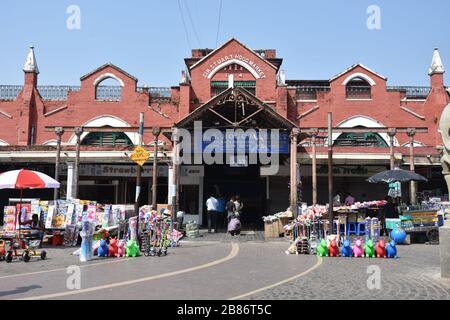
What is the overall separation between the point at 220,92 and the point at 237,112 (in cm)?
419

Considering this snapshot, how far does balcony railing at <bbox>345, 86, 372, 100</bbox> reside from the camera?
85.3 feet

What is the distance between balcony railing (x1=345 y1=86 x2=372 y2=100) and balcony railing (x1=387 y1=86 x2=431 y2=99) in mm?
1981

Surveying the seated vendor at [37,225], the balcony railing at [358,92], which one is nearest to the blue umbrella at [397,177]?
the balcony railing at [358,92]

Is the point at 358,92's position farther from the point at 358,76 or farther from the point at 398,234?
the point at 398,234

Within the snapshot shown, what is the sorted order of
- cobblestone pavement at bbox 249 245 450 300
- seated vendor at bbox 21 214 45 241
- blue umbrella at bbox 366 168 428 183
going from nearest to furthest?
cobblestone pavement at bbox 249 245 450 300 → seated vendor at bbox 21 214 45 241 → blue umbrella at bbox 366 168 428 183

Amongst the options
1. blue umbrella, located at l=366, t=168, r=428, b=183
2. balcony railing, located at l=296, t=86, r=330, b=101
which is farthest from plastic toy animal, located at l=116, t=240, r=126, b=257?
balcony railing, located at l=296, t=86, r=330, b=101

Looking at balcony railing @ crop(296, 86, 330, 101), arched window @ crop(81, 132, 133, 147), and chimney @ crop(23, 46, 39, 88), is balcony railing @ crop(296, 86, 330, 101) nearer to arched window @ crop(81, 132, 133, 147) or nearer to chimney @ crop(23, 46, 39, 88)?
arched window @ crop(81, 132, 133, 147)

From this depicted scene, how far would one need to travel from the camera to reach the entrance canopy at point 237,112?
18.6 metres

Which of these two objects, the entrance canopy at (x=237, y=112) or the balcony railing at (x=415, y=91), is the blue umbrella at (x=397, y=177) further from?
the balcony railing at (x=415, y=91)

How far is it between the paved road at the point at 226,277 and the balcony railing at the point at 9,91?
18151 millimetres

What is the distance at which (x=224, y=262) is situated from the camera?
409 inches

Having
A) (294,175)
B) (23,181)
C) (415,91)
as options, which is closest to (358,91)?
(415,91)

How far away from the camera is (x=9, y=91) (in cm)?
2714
